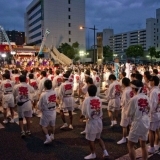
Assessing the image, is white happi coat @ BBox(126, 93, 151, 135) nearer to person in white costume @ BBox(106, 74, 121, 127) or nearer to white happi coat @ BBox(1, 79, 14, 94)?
person in white costume @ BBox(106, 74, 121, 127)

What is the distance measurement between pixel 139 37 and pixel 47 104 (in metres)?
144

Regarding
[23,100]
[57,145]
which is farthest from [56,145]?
[23,100]

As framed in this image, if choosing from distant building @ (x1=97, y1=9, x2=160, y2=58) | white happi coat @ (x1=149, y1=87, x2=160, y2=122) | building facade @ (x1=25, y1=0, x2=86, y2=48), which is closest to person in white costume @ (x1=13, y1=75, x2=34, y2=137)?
white happi coat @ (x1=149, y1=87, x2=160, y2=122)

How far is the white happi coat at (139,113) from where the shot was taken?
188 inches

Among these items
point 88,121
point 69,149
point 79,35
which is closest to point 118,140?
point 69,149

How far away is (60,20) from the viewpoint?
86.9 m

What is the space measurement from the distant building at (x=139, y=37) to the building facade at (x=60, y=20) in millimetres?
39514

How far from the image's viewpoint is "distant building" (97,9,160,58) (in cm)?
11131

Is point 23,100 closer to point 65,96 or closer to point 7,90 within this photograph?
point 65,96

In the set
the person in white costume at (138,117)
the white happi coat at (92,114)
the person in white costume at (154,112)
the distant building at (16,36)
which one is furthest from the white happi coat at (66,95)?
the distant building at (16,36)

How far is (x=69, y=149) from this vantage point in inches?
246

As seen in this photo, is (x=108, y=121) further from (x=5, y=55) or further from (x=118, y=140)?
(x=5, y=55)

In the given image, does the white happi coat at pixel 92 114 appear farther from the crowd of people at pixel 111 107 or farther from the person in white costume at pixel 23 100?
the person in white costume at pixel 23 100

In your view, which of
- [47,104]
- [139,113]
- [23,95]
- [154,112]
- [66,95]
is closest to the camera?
[139,113]
